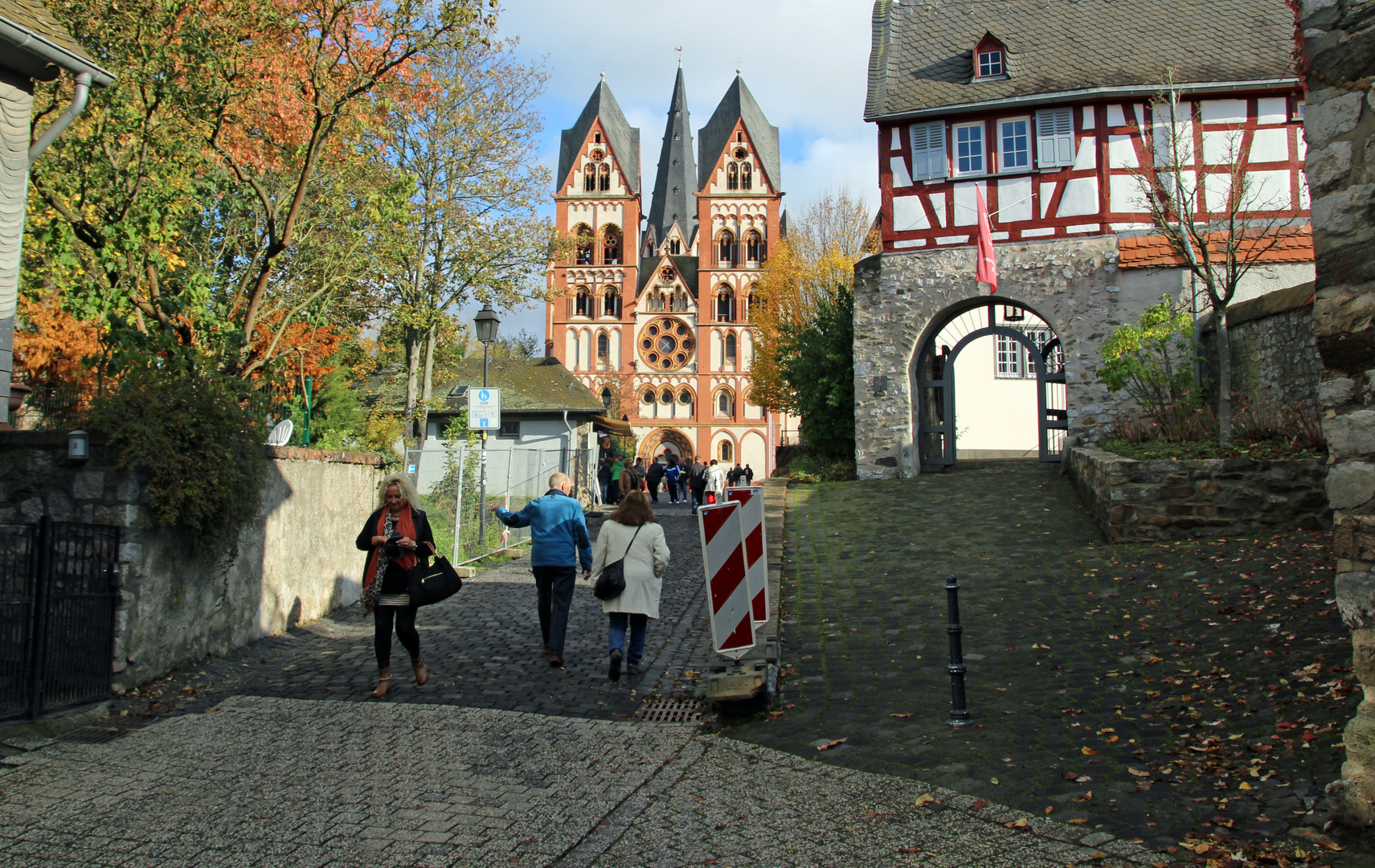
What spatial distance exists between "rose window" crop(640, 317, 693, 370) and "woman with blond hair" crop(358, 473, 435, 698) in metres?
58.3

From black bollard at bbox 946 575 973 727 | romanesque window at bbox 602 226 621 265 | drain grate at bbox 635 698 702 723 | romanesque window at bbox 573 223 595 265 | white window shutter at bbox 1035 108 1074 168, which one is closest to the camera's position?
black bollard at bbox 946 575 973 727

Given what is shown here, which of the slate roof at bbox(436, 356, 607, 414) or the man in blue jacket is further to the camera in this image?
the slate roof at bbox(436, 356, 607, 414)

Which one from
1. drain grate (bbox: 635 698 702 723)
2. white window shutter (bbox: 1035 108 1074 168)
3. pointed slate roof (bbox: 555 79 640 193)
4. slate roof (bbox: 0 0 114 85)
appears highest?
pointed slate roof (bbox: 555 79 640 193)

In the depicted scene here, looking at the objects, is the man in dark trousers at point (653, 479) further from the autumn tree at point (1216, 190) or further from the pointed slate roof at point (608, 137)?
the pointed slate roof at point (608, 137)

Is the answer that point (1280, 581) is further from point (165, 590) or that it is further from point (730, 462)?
point (730, 462)

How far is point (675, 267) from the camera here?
66375 mm

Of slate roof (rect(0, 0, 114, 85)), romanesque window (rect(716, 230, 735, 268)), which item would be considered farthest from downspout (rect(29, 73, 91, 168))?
romanesque window (rect(716, 230, 735, 268))

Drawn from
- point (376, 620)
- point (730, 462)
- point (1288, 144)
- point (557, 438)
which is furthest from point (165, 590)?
point (730, 462)

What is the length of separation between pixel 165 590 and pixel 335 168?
7.61 metres

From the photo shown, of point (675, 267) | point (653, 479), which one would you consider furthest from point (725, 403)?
point (653, 479)

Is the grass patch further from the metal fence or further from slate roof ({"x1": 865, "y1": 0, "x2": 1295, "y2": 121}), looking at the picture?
slate roof ({"x1": 865, "y1": 0, "x2": 1295, "y2": 121})

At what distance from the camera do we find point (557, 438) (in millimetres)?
34875

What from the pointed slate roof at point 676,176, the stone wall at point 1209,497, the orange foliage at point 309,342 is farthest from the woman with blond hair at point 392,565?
the pointed slate roof at point 676,176

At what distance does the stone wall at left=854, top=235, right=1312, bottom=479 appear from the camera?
1861 centimetres
